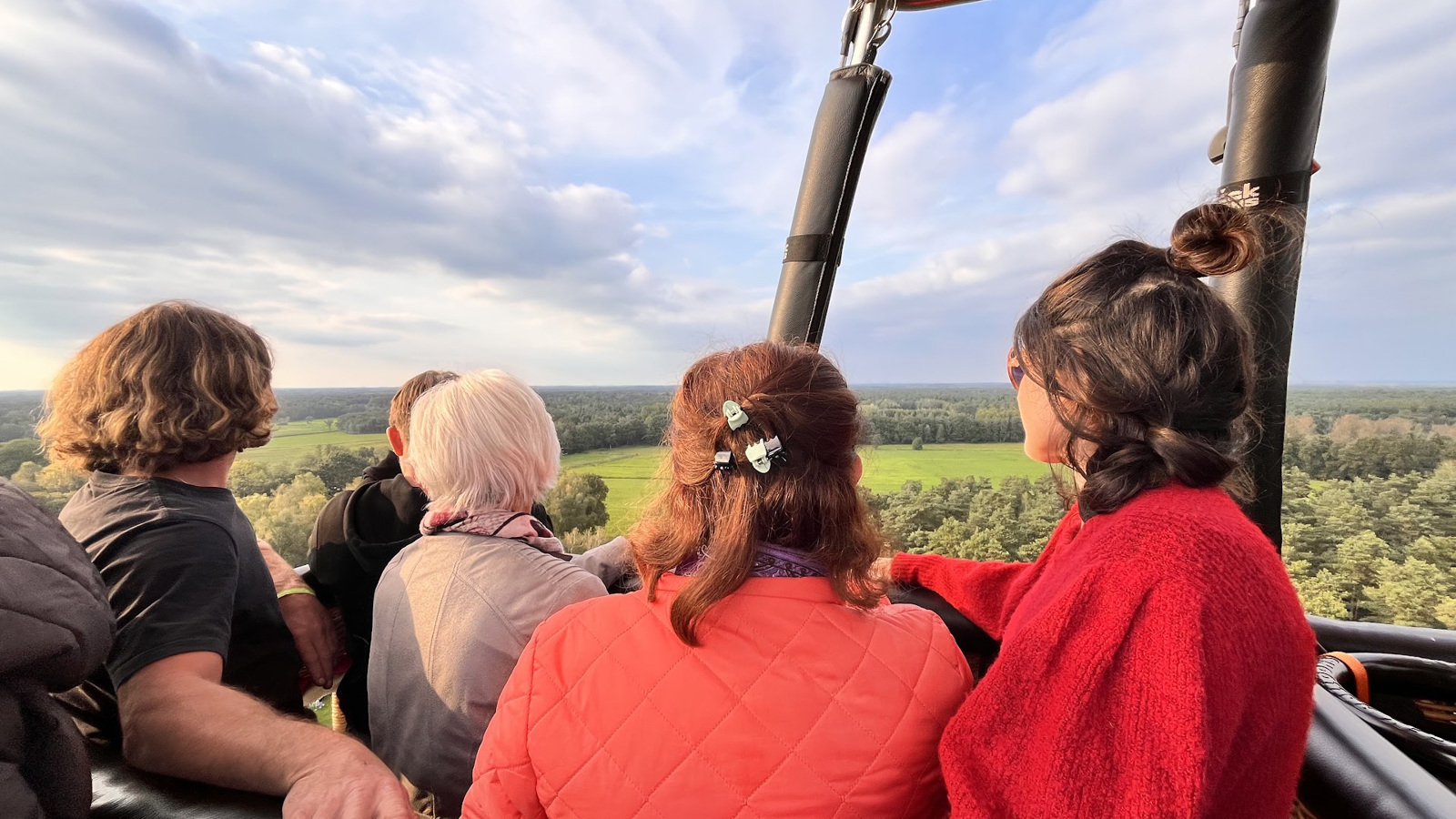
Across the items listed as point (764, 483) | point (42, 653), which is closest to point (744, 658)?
point (764, 483)

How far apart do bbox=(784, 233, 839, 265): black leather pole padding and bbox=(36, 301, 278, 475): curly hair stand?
5.05 ft

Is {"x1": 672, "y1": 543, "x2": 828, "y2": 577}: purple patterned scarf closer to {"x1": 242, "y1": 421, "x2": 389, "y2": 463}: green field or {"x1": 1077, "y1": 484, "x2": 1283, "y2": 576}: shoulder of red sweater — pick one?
{"x1": 1077, "y1": 484, "x2": 1283, "y2": 576}: shoulder of red sweater

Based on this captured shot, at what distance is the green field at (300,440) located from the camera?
1.66 m

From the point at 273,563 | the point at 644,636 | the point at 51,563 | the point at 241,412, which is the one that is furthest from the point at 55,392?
the point at 644,636

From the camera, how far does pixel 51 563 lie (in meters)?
0.83

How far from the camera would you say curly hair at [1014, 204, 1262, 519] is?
964 millimetres

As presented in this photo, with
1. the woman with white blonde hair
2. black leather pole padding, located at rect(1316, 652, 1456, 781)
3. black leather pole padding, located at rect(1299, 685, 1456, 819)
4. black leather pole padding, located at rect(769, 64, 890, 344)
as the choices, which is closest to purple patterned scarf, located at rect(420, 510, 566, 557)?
the woman with white blonde hair

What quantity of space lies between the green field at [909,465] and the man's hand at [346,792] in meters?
0.55

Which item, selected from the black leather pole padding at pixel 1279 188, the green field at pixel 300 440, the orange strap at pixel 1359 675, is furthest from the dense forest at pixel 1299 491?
the black leather pole padding at pixel 1279 188

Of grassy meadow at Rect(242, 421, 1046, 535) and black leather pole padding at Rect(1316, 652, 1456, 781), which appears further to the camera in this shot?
grassy meadow at Rect(242, 421, 1046, 535)

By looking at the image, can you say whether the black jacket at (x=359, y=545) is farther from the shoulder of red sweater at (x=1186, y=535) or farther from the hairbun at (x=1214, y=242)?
the hairbun at (x=1214, y=242)

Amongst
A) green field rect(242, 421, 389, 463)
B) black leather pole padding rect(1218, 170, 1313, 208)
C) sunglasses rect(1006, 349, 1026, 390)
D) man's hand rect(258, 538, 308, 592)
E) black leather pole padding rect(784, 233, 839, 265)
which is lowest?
man's hand rect(258, 538, 308, 592)

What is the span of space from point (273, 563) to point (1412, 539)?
294cm

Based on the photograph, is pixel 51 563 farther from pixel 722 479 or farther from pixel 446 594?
pixel 722 479
